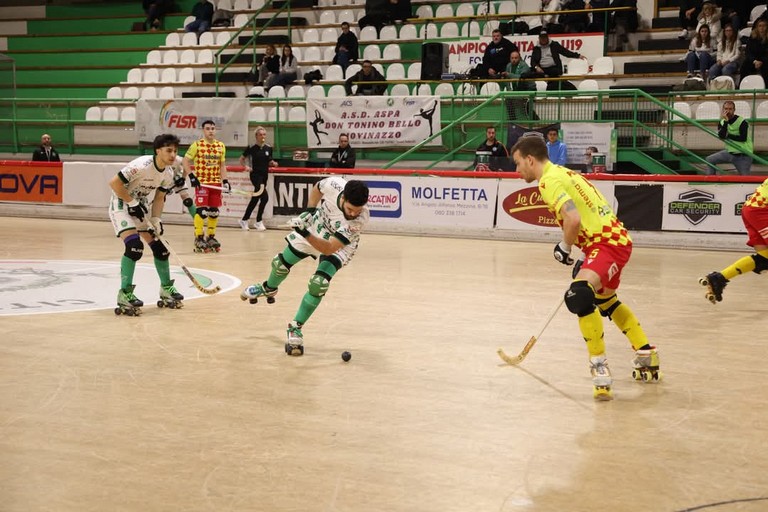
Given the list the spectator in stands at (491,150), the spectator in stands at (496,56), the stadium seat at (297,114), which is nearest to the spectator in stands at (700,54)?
the spectator in stands at (496,56)

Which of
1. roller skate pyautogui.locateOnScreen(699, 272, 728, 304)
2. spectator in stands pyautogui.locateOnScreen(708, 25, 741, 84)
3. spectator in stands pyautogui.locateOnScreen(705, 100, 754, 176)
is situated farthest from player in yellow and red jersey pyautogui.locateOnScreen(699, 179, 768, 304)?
spectator in stands pyautogui.locateOnScreen(708, 25, 741, 84)

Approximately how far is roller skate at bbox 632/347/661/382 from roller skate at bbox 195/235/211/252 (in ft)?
30.5

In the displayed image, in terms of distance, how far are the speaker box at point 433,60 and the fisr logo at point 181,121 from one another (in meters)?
5.44

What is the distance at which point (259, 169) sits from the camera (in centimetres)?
1828

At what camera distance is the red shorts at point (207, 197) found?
629 inches

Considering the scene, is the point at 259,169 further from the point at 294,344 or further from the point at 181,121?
the point at 294,344

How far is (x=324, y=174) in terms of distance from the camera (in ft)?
60.2

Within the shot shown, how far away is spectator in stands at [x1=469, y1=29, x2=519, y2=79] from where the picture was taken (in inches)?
817

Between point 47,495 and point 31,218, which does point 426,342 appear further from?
point 31,218

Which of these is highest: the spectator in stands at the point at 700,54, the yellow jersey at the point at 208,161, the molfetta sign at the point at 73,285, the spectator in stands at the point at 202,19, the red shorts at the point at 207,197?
the spectator in stands at the point at 202,19

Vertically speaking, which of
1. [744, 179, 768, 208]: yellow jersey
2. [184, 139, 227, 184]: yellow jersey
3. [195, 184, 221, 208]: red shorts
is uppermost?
[184, 139, 227, 184]: yellow jersey

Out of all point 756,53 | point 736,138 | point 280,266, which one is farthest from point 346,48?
point 280,266

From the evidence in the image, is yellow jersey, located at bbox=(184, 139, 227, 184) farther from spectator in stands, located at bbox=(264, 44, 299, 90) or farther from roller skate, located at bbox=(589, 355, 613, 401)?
roller skate, located at bbox=(589, 355, 613, 401)

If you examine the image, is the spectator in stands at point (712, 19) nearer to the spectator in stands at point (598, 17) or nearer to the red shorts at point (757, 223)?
the spectator in stands at point (598, 17)
